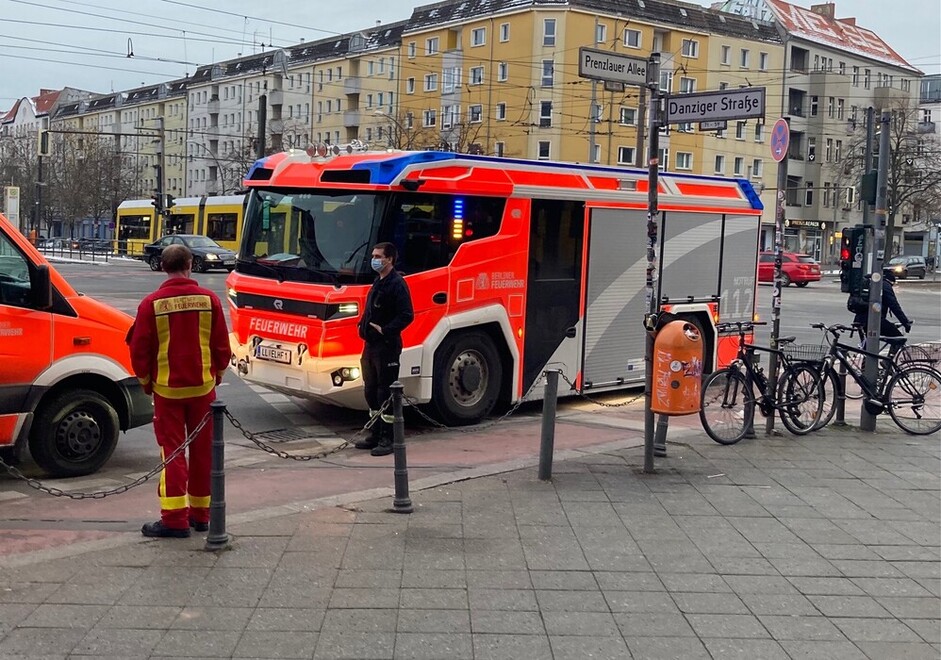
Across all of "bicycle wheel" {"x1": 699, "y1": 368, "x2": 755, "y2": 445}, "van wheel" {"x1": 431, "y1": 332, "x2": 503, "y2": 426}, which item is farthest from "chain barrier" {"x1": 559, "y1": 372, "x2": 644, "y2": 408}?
"bicycle wheel" {"x1": 699, "y1": 368, "x2": 755, "y2": 445}

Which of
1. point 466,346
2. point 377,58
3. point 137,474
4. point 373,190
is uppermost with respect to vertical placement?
point 377,58

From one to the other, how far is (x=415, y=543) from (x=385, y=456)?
2.67m

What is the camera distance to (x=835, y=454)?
9031 millimetres

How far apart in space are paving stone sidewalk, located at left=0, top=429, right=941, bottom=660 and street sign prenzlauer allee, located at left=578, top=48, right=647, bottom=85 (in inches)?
136

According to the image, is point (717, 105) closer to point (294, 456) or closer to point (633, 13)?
point (294, 456)

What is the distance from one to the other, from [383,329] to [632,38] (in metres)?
57.0

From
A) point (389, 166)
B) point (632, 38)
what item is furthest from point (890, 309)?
point (632, 38)

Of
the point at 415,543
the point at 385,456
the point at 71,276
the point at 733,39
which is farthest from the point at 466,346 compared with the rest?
the point at 733,39

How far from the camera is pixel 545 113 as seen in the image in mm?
59031

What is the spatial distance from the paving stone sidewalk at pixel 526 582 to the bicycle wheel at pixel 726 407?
1501 millimetres

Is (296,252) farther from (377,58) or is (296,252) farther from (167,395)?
(377,58)

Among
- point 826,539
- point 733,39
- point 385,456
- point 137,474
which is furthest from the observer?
point 733,39

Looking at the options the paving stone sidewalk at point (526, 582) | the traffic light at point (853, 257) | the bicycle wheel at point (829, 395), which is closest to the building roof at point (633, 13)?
the traffic light at point (853, 257)

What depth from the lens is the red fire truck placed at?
363 inches
